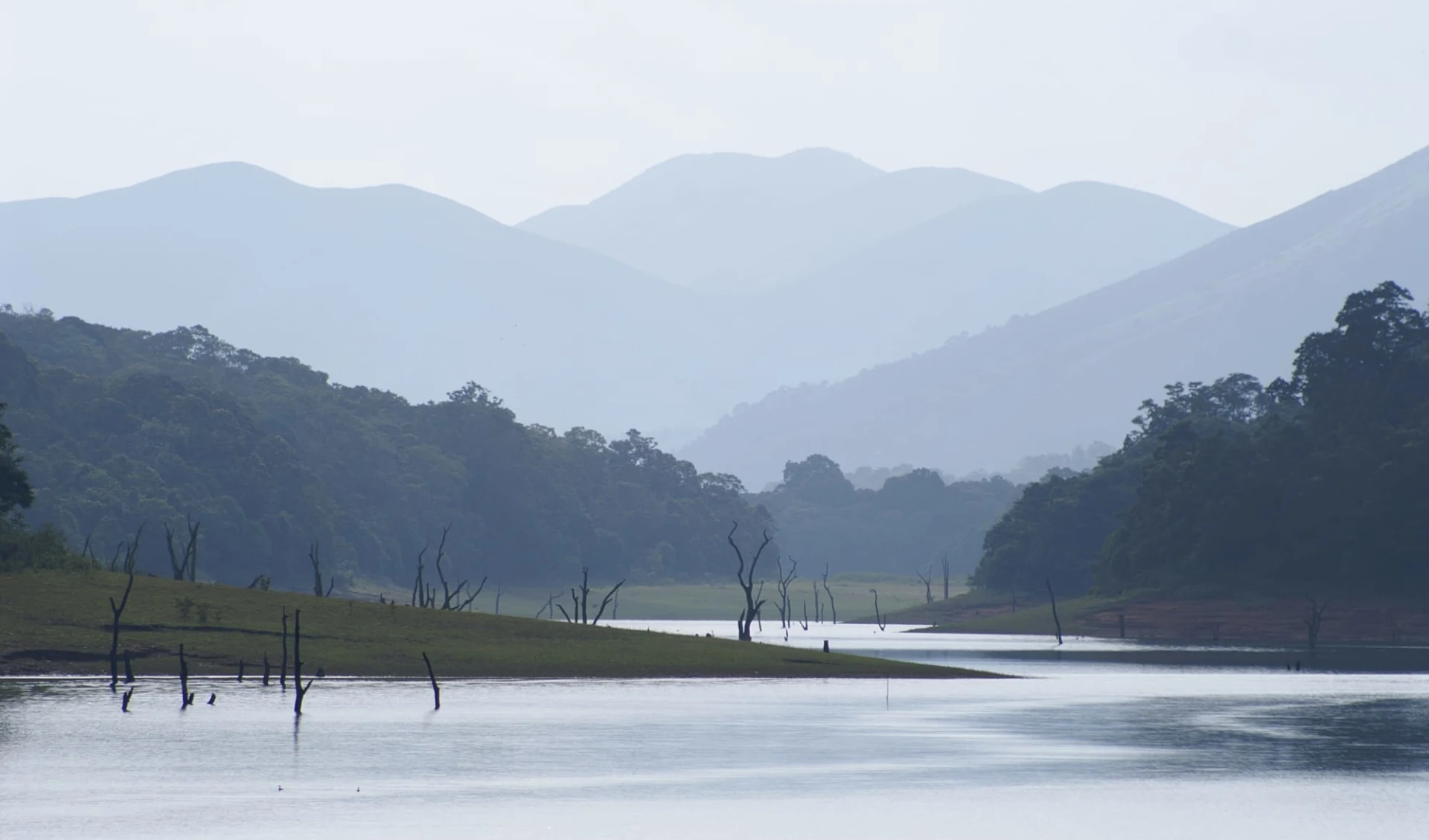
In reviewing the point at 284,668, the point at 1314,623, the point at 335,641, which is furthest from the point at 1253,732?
the point at 1314,623

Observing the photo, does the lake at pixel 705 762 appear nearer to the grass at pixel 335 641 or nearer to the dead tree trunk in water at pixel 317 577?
the grass at pixel 335 641

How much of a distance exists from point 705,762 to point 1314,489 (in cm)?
10853

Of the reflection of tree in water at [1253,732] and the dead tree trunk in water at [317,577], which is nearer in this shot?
the reflection of tree in water at [1253,732]

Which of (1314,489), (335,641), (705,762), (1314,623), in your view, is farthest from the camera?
(1314,489)

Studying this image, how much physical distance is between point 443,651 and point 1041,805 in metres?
51.5

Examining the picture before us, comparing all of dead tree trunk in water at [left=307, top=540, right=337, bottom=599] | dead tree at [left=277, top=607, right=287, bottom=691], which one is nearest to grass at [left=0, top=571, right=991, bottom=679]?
dead tree at [left=277, top=607, right=287, bottom=691]

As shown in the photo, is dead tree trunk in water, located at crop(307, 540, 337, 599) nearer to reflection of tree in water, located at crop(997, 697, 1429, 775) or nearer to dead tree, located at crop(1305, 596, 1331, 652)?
reflection of tree in water, located at crop(997, 697, 1429, 775)

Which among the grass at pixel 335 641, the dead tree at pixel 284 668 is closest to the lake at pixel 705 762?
the dead tree at pixel 284 668

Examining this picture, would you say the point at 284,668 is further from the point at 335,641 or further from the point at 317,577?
the point at 317,577

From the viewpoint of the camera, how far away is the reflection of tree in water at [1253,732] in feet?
186

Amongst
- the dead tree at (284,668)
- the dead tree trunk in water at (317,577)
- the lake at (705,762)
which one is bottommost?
the lake at (705,762)

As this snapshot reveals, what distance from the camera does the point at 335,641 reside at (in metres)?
92.4

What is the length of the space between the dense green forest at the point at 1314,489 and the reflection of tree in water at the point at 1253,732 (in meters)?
68.1

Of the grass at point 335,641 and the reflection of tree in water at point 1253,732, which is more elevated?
the grass at point 335,641
